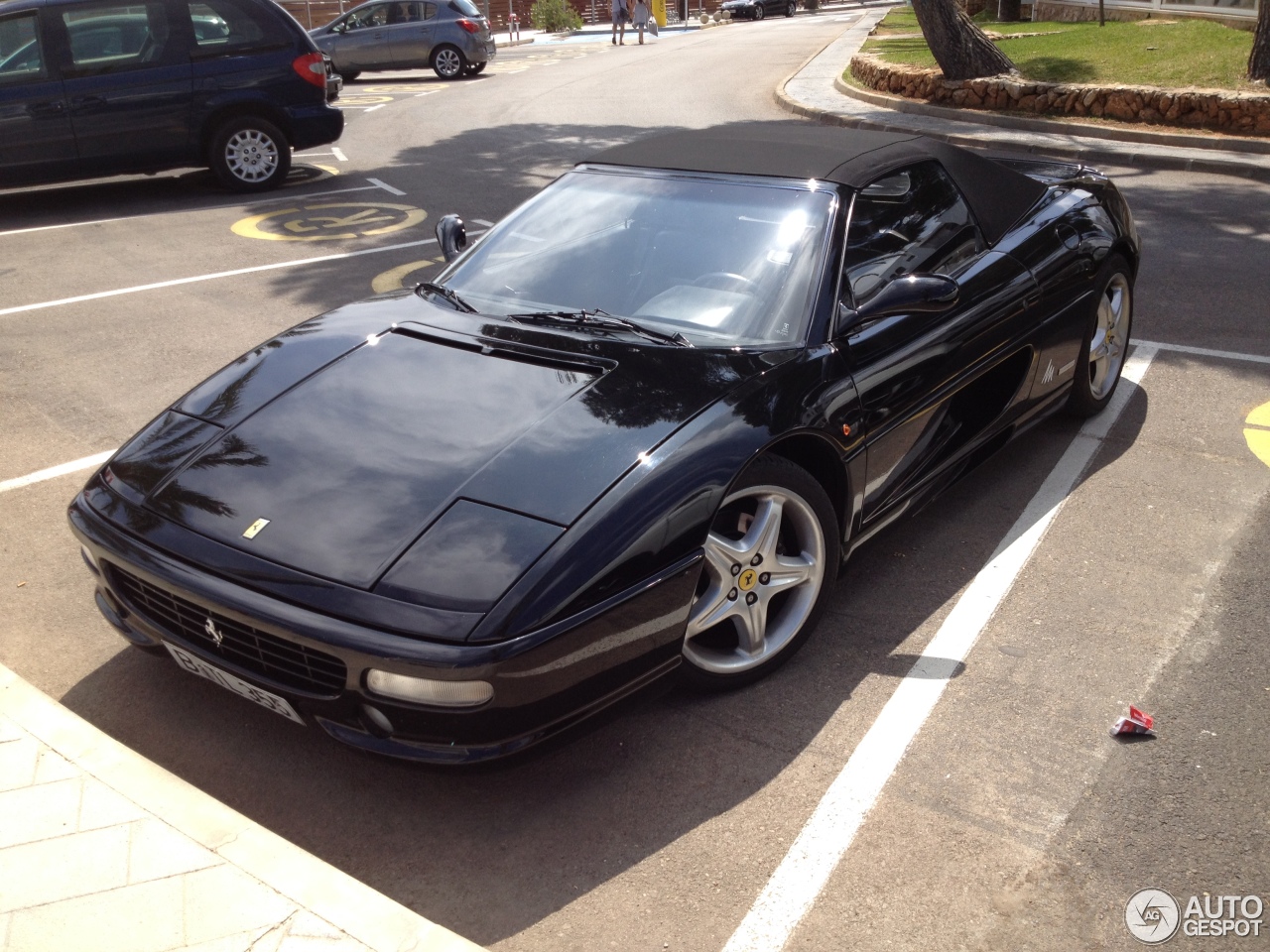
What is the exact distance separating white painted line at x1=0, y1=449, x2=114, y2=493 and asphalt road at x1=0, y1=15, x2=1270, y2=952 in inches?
2.9

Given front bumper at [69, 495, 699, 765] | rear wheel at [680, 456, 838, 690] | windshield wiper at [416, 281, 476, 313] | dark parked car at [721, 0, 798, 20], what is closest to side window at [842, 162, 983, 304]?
rear wheel at [680, 456, 838, 690]

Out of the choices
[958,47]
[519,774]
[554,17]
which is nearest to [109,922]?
[519,774]

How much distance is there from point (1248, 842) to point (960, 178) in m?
2.91

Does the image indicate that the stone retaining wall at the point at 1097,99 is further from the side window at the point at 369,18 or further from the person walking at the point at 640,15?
the person walking at the point at 640,15

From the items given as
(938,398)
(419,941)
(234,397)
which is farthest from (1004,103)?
(419,941)

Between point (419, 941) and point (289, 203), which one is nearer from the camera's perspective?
point (419, 941)

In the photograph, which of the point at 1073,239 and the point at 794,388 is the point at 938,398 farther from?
the point at 1073,239

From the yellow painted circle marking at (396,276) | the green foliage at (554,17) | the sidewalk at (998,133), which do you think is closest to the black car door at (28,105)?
the yellow painted circle marking at (396,276)

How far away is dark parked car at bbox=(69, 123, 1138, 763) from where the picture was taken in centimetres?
291

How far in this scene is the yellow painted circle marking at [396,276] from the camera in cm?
798

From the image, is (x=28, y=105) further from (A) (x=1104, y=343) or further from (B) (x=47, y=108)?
(A) (x=1104, y=343)

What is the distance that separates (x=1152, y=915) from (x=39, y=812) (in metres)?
2.76

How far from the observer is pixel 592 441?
329 centimetres

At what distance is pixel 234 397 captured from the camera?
379 centimetres
